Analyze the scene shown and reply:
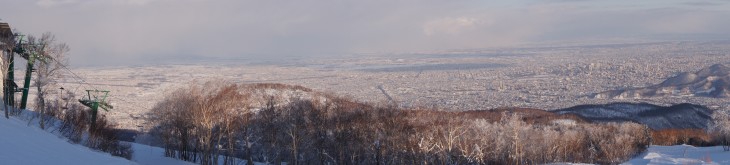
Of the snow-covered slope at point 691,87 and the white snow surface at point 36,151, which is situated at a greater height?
the white snow surface at point 36,151

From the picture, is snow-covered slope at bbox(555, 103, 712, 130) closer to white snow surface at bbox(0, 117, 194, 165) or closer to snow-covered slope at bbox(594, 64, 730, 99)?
snow-covered slope at bbox(594, 64, 730, 99)

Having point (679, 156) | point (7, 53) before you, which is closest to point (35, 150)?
point (7, 53)

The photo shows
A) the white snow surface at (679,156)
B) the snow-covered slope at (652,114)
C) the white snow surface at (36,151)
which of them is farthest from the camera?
the snow-covered slope at (652,114)

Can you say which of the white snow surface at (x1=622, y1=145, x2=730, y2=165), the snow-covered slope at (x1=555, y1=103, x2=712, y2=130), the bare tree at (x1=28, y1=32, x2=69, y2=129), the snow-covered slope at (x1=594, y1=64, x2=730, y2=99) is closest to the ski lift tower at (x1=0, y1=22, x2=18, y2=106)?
the bare tree at (x1=28, y1=32, x2=69, y2=129)

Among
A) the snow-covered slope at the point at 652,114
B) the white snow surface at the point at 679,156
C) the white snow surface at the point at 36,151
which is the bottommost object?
the snow-covered slope at the point at 652,114

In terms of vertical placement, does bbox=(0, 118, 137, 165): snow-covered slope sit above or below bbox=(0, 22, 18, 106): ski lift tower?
below

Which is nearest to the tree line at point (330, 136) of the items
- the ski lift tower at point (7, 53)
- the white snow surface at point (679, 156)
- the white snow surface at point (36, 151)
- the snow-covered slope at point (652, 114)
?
the white snow surface at point (679, 156)

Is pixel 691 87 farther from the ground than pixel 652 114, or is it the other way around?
pixel 691 87

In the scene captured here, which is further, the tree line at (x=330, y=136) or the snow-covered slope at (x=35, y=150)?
the tree line at (x=330, y=136)

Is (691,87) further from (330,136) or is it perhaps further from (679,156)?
(330,136)

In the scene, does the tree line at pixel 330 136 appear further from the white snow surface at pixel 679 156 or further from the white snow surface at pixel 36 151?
the white snow surface at pixel 36 151
